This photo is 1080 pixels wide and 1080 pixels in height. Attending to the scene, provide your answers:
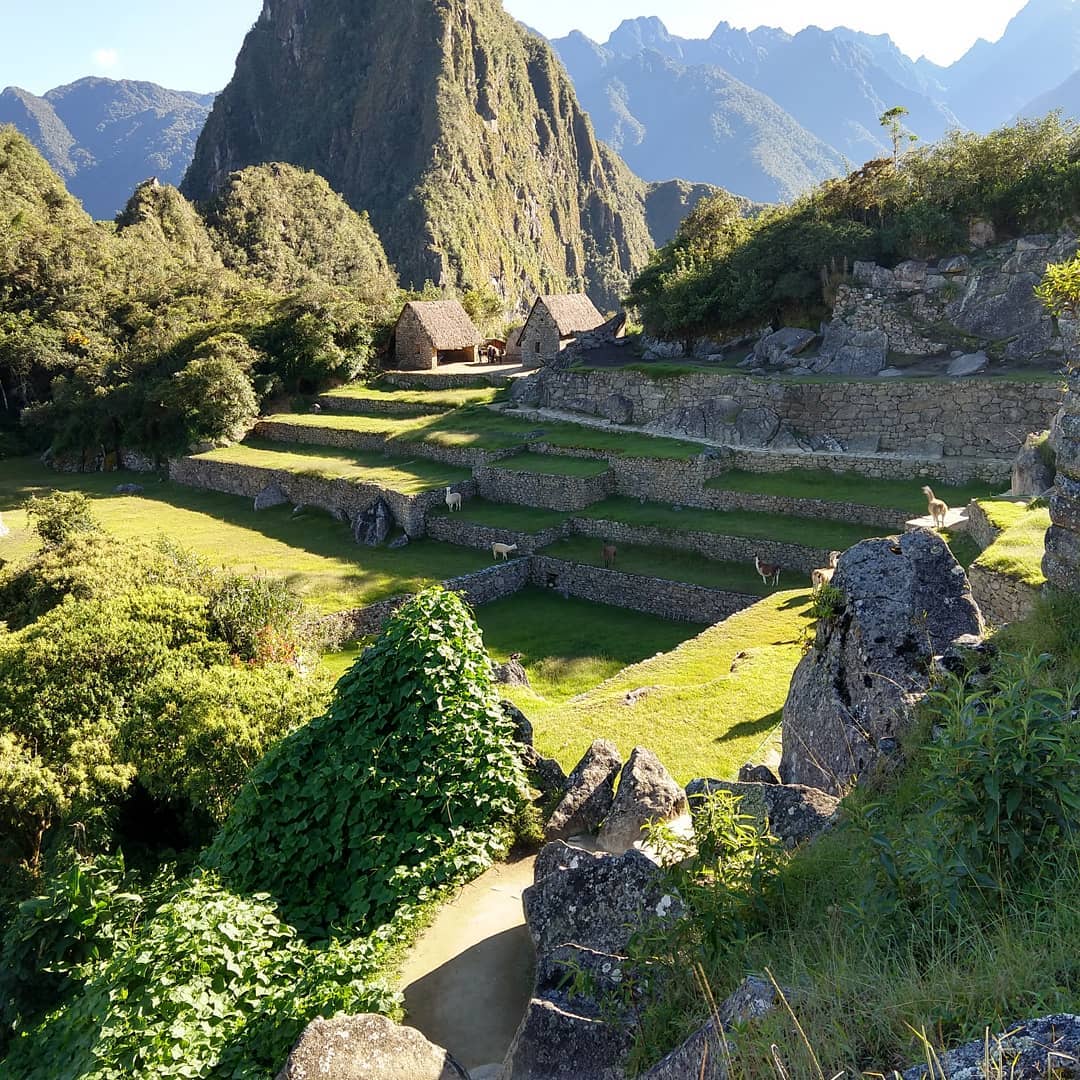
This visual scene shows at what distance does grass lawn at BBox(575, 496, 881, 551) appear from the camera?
19984 mm

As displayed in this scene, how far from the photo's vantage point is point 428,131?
12038 cm

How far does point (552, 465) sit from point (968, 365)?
13.0 m

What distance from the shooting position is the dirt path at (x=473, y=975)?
502 cm

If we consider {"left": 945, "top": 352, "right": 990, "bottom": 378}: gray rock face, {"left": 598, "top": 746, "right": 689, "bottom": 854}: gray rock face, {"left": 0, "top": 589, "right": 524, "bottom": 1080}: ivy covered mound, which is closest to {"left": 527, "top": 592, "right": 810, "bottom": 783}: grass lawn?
{"left": 598, "top": 746, "right": 689, "bottom": 854}: gray rock face

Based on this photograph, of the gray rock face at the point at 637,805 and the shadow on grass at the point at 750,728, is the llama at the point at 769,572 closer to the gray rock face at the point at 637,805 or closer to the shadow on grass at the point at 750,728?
the shadow on grass at the point at 750,728

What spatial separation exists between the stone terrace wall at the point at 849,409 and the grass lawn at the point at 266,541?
9.49 metres

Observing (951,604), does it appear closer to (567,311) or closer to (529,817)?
(529,817)

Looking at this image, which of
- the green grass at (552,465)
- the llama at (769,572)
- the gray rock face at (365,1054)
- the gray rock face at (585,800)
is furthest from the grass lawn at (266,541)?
the gray rock face at (365,1054)

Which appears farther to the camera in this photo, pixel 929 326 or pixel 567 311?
pixel 567 311

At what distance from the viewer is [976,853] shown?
11.2ft

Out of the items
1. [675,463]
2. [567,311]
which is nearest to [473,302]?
[567,311]

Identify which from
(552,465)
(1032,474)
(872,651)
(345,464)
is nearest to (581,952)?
(872,651)

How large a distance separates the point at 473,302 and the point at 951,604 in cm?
5488

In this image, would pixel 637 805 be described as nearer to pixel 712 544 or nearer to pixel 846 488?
pixel 712 544
